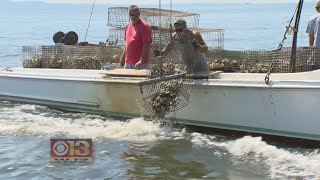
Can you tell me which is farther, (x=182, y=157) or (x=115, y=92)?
(x=115, y=92)

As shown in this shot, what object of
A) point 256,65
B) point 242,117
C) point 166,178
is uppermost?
point 256,65

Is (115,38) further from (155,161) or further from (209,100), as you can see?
(155,161)

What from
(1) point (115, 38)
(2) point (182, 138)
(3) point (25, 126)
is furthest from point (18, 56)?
(2) point (182, 138)

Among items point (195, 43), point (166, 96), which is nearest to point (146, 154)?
point (166, 96)

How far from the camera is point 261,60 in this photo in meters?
9.91

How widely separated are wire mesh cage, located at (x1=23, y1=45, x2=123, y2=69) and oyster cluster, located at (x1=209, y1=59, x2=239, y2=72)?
211 centimetres

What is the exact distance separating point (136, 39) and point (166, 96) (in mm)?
1502

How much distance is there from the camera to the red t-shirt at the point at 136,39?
9.20 m

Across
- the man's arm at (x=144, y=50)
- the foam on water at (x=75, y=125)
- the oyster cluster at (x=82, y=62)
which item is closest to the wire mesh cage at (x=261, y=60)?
the man's arm at (x=144, y=50)

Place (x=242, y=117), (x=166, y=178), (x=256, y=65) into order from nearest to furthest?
(x=166, y=178), (x=242, y=117), (x=256, y=65)

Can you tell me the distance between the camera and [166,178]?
6.90 meters

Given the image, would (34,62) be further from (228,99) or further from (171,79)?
(228,99)

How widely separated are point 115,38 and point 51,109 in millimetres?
2040

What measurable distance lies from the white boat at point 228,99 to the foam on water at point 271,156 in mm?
223
